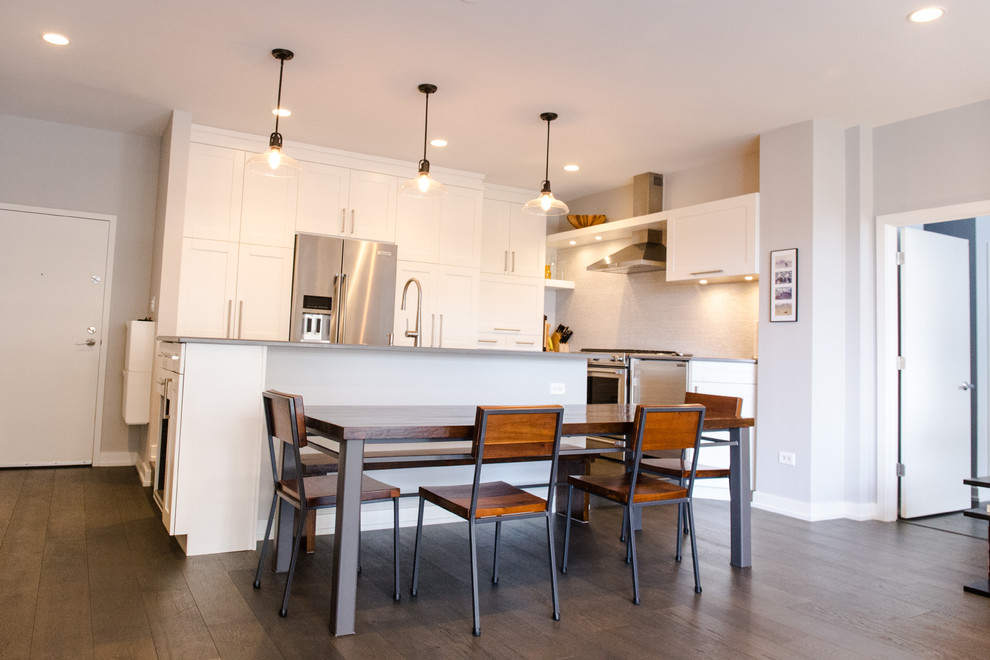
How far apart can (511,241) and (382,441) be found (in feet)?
14.9

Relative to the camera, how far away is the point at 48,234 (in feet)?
16.5

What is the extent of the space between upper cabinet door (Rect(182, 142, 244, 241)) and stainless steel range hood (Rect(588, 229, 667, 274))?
3.12 meters

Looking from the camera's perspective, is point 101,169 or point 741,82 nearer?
point 741,82

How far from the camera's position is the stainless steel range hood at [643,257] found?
5523 mm

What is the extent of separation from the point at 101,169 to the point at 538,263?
12.6ft

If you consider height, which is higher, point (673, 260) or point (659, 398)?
point (673, 260)

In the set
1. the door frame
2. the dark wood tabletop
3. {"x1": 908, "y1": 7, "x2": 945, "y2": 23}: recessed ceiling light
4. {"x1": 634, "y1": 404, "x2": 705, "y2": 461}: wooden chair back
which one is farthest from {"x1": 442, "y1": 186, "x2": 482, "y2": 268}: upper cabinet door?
{"x1": 908, "y1": 7, "x2": 945, "y2": 23}: recessed ceiling light

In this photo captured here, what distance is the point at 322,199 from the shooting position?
5320mm

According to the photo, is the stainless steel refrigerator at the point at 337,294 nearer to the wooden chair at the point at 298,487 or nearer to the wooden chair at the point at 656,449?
the wooden chair at the point at 298,487

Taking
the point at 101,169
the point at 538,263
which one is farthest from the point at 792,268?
the point at 101,169

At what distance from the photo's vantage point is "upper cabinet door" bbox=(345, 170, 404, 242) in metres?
5.44

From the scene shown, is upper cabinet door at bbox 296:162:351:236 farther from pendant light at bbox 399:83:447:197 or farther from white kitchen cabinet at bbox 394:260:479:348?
pendant light at bbox 399:83:447:197

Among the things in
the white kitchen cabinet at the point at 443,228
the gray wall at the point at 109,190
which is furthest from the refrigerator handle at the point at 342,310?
the gray wall at the point at 109,190

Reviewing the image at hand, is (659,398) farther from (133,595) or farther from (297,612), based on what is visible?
(133,595)
